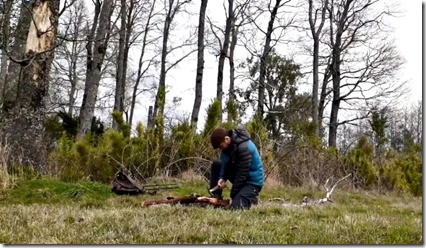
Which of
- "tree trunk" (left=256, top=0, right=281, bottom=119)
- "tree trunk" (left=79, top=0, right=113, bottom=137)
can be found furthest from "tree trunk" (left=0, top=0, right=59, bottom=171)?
"tree trunk" (left=256, top=0, right=281, bottom=119)

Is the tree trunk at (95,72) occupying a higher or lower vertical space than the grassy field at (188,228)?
higher

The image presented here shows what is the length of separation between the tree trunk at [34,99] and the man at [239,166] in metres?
4.30

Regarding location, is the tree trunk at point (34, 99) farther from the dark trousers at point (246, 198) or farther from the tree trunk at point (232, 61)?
the tree trunk at point (232, 61)

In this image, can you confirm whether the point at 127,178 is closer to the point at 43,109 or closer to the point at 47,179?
the point at 47,179

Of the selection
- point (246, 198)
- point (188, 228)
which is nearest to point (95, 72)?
point (246, 198)

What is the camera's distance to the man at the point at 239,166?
22.5 ft

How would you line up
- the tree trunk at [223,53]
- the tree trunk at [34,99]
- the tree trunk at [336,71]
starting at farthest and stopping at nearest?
the tree trunk at [336,71], the tree trunk at [223,53], the tree trunk at [34,99]

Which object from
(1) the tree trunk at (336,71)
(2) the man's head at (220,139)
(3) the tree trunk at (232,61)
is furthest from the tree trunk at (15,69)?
(1) the tree trunk at (336,71)

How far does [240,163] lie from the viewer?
6.90m

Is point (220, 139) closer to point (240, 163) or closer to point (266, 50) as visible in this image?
point (240, 163)

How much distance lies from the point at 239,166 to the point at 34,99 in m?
4.98

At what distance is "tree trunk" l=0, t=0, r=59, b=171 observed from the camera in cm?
974

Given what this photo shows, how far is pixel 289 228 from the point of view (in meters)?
4.44

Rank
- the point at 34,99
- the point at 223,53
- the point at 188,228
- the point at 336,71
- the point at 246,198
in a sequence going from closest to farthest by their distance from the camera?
the point at 188,228 < the point at 246,198 < the point at 34,99 < the point at 223,53 < the point at 336,71
